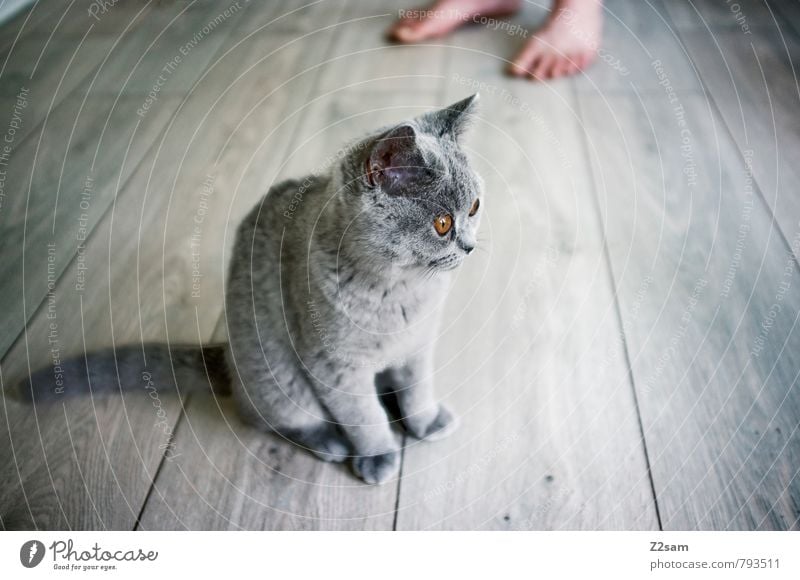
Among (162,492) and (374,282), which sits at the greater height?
(374,282)

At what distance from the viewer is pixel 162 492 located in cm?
53

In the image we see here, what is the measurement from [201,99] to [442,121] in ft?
0.77

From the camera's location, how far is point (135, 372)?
1.81 feet

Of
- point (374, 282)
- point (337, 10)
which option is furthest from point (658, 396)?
point (337, 10)

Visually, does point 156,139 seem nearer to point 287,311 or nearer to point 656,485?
point 287,311

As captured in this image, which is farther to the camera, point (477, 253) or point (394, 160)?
point (477, 253)

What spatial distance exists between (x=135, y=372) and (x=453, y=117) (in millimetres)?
406

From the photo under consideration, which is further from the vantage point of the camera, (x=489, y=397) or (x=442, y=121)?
(x=489, y=397)

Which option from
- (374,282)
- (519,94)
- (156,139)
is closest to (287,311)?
(374,282)

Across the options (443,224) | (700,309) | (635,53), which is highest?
(635,53)

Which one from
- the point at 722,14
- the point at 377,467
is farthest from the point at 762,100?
the point at 377,467

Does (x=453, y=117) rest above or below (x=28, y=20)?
below

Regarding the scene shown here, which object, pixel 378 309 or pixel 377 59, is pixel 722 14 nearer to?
pixel 377 59

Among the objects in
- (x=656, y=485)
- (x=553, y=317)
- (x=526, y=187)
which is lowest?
(x=656, y=485)
